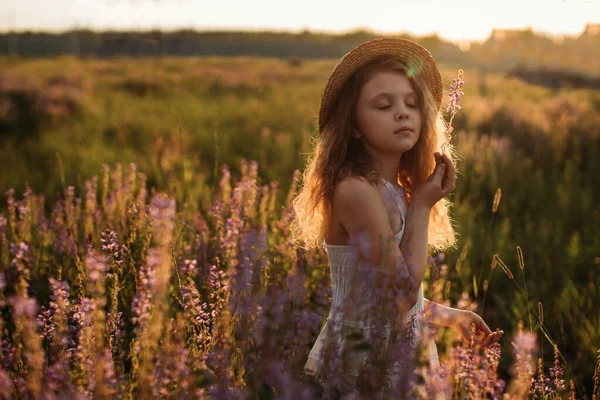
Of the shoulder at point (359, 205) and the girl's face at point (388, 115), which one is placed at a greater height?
the girl's face at point (388, 115)

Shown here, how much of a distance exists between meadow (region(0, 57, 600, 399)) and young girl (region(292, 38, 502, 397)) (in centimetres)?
19

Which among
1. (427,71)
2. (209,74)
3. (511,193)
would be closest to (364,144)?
(427,71)

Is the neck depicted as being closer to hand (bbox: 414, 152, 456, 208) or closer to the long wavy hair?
the long wavy hair

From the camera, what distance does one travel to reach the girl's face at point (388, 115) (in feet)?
7.80

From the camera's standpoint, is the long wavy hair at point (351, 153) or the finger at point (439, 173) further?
the long wavy hair at point (351, 153)

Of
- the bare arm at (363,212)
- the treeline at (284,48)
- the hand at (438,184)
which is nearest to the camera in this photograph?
the bare arm at (363,212)

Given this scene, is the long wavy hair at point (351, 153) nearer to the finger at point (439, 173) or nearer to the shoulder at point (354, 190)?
the shoulder at point (354, 190)

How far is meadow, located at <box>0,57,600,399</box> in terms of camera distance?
1.71m

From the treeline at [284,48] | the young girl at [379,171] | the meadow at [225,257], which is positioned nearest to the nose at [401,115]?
the young girl at [379,171]

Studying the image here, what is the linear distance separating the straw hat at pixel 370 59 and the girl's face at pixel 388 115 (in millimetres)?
88

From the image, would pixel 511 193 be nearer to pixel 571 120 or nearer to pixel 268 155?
pixel 268 155

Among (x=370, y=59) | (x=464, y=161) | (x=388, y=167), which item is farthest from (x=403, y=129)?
(x=464, y=161)

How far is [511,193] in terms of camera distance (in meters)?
6.40

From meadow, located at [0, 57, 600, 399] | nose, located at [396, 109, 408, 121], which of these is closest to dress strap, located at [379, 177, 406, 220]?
nose, located at [396, 109, 408, 121]
